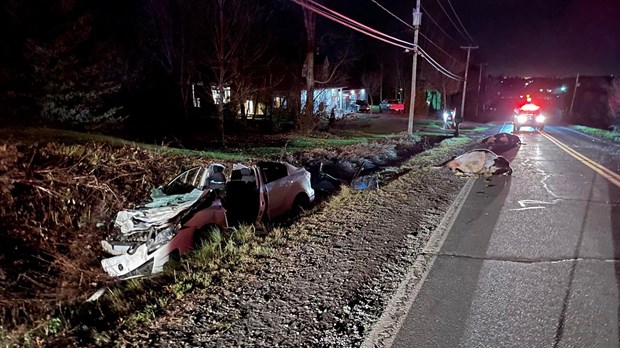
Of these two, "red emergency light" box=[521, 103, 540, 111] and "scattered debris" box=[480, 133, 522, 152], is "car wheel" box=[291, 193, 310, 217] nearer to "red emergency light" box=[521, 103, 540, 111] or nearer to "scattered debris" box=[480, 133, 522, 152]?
"scattered debris" box=[480, 133, 522, 152]

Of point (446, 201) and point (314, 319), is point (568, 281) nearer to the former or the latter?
point (314, 319)

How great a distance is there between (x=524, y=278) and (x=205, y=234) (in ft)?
14.7

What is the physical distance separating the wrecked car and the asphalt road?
134 inches

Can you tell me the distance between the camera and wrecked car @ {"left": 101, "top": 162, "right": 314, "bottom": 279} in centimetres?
617

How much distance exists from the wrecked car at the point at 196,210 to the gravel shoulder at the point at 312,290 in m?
1.15

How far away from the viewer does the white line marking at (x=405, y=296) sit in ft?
12.7

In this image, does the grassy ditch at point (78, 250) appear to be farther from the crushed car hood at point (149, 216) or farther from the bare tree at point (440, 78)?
the bare tree at point (440, 78)

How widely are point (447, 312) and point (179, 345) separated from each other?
2.53 meters

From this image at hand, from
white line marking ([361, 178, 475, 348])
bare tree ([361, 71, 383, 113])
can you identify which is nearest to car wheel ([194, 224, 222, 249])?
white line marking ([361, 178, 475, 348])

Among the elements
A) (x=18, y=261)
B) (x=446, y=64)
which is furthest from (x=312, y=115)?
(x=446, y=64)

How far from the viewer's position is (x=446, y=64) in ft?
162

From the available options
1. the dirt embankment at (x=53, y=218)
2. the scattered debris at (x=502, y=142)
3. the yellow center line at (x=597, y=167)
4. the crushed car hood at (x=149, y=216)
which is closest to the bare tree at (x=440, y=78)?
the scattered debris at (x=502, y=142)

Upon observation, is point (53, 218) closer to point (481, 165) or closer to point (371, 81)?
point (481, 165)

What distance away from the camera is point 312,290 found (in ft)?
15.6
